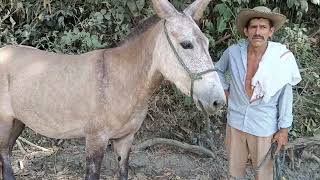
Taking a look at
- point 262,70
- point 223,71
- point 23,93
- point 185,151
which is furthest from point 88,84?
point 185,151

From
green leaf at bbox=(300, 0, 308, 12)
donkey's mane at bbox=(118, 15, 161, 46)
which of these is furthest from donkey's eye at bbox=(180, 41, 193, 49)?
green leaf at bbox=(300, 0, 308, 12)

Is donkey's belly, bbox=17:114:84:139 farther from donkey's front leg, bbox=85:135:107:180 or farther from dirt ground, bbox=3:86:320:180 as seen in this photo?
dirt ground, bbox=3:86:320:180

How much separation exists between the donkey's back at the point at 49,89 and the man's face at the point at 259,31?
1.31 meters

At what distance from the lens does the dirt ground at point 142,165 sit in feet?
17.3

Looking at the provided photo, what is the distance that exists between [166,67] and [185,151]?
2876 millimetres

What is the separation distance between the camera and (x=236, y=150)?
12.2ft

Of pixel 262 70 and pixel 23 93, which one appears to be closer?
pixel 262 70

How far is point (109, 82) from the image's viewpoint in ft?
12.1

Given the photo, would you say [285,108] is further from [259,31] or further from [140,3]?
[140,3]

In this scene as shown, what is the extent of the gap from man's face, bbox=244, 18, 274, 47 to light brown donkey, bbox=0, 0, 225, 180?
0.40 meters

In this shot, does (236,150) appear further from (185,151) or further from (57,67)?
(185,151)

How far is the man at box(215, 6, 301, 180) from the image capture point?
3.33 metres

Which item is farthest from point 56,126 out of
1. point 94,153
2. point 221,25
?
point 221,25

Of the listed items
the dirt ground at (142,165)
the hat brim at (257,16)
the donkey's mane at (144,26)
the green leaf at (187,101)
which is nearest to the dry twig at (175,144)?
the dirt ground at (142,165)
